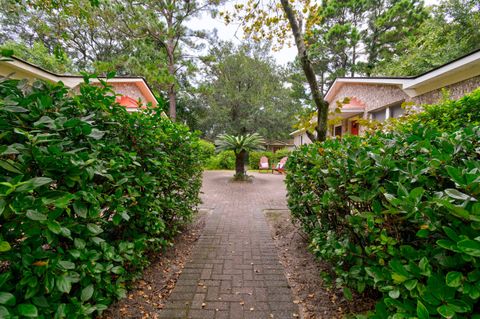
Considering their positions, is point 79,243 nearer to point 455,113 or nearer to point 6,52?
point 6,52

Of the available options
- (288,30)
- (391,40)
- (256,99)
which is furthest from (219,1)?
→ (391,40)

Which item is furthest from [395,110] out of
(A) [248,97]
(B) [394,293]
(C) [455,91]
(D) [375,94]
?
Answer: (A) [248,97]

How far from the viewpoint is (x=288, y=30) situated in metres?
5.29

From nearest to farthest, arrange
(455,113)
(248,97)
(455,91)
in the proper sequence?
(455,113)
(455,91)
(248,97)

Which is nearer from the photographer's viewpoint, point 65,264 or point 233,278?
point 65,264

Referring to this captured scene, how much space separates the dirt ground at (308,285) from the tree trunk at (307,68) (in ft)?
Result: 6.81

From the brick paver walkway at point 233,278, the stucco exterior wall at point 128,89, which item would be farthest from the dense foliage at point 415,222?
the stucco exterior wall at point 128,89

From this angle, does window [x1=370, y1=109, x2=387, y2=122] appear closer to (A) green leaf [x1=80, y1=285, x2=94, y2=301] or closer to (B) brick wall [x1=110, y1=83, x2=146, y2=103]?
(A) green leaf [x1=80, y1=285, x2=94, y2=301]

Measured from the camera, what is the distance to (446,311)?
0.76 metres

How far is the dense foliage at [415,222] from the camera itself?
79 cm

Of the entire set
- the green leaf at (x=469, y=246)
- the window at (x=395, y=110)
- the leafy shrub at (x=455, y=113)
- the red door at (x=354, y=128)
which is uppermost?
the window at (x=395, y=110)

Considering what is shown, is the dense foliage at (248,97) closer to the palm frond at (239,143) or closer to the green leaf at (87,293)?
the palm frond at (239,143)

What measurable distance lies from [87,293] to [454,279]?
1772 millimetres

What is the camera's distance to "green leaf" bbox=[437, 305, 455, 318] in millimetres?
745
